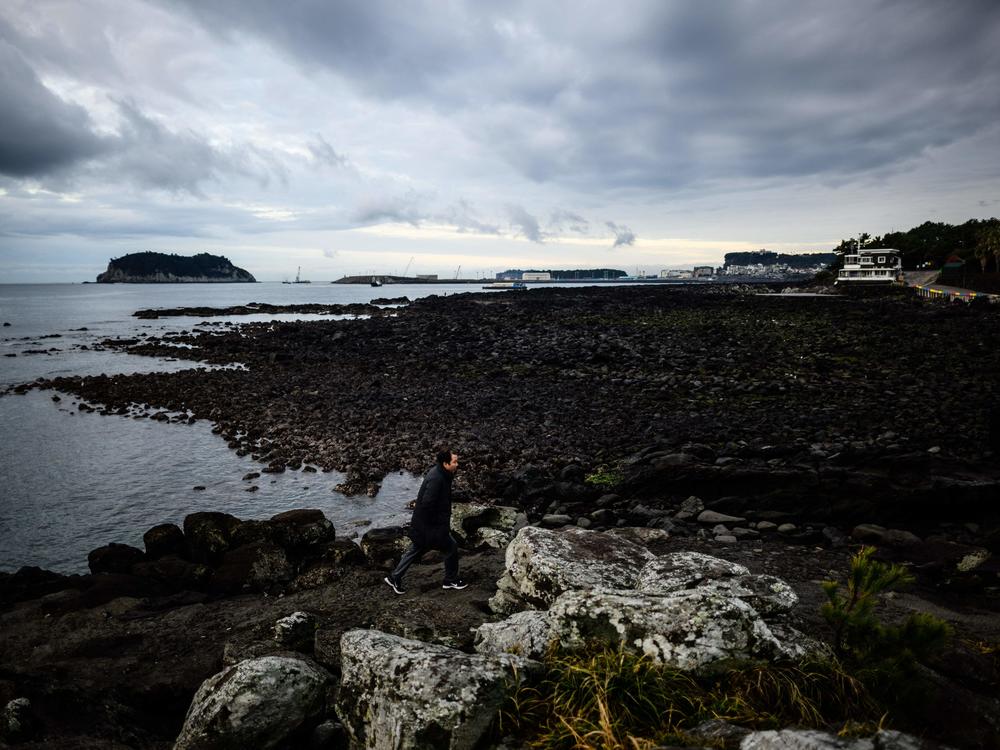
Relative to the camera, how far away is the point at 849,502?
39.5 ft

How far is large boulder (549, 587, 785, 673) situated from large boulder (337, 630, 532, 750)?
732mm

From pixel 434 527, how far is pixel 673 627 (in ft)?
16.1

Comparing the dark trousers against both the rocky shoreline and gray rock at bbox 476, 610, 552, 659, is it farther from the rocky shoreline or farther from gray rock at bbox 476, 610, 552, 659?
gray rock at bbox 476, 610, 552, 659

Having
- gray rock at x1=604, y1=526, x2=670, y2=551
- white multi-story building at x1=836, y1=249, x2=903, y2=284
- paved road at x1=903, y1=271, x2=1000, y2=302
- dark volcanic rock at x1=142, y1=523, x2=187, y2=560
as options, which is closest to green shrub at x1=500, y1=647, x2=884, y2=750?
gray rock at x1=604, y1=526, x2=670, y2=551

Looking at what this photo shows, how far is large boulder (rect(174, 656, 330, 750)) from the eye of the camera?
5.25 m

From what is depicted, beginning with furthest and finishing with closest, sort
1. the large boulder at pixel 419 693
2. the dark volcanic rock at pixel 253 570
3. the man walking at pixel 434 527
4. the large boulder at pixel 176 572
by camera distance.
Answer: the large boulder at pixel 176 572 < the dark volcanic rock at pixel 253 570 < the man walking at pixel 434 527 < the large boulder at pixel 419 693

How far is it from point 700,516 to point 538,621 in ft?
Result: 25.3

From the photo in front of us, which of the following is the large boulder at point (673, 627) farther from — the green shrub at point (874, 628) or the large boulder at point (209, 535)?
the large boulder at point (209, 535)

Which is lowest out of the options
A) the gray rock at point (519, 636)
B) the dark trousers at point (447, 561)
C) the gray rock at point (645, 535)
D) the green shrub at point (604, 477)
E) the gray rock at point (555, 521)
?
the gray rock at point (555, 521)

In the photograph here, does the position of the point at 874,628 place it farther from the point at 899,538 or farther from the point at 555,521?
the point at 555,521

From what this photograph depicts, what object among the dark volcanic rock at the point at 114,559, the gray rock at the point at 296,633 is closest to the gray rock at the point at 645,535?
the gray rock at the point at 296,633

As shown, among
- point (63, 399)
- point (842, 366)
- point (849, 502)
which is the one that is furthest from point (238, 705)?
point (63, 399)

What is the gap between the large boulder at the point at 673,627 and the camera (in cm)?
503

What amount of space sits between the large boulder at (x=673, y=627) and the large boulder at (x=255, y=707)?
2581mm
